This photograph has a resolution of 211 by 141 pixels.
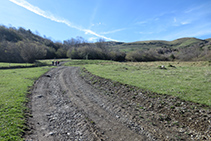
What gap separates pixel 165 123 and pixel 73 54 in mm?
78648

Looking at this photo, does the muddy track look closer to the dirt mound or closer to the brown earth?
the brown earth

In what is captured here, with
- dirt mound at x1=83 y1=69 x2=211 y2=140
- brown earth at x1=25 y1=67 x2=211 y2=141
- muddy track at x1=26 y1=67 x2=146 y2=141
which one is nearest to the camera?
muddy track at x1=26 y1=67 x2=146 y2=141

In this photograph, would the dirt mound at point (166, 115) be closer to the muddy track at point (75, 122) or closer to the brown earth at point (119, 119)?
the brown earth at point (119, 119)

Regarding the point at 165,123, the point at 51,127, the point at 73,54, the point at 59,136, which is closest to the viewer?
the point at 59,136

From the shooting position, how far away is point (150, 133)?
667cm

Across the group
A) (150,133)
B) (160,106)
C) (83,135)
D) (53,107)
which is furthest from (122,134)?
(53,107)

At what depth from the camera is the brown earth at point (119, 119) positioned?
21.2 feet

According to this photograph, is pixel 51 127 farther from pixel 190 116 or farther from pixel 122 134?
pixel 190 116

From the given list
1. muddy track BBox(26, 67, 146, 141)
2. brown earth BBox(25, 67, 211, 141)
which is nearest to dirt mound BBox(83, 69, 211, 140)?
brown earth BBox(25, 67, 211, 141)

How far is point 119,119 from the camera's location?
8039 mm

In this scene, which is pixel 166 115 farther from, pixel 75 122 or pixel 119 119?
pixel 75 122

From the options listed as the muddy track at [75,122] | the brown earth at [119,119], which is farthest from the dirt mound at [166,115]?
the muddy track at [75,122]

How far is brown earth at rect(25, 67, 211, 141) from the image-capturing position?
6.45m

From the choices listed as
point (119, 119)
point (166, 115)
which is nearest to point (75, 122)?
point (119, 119)
